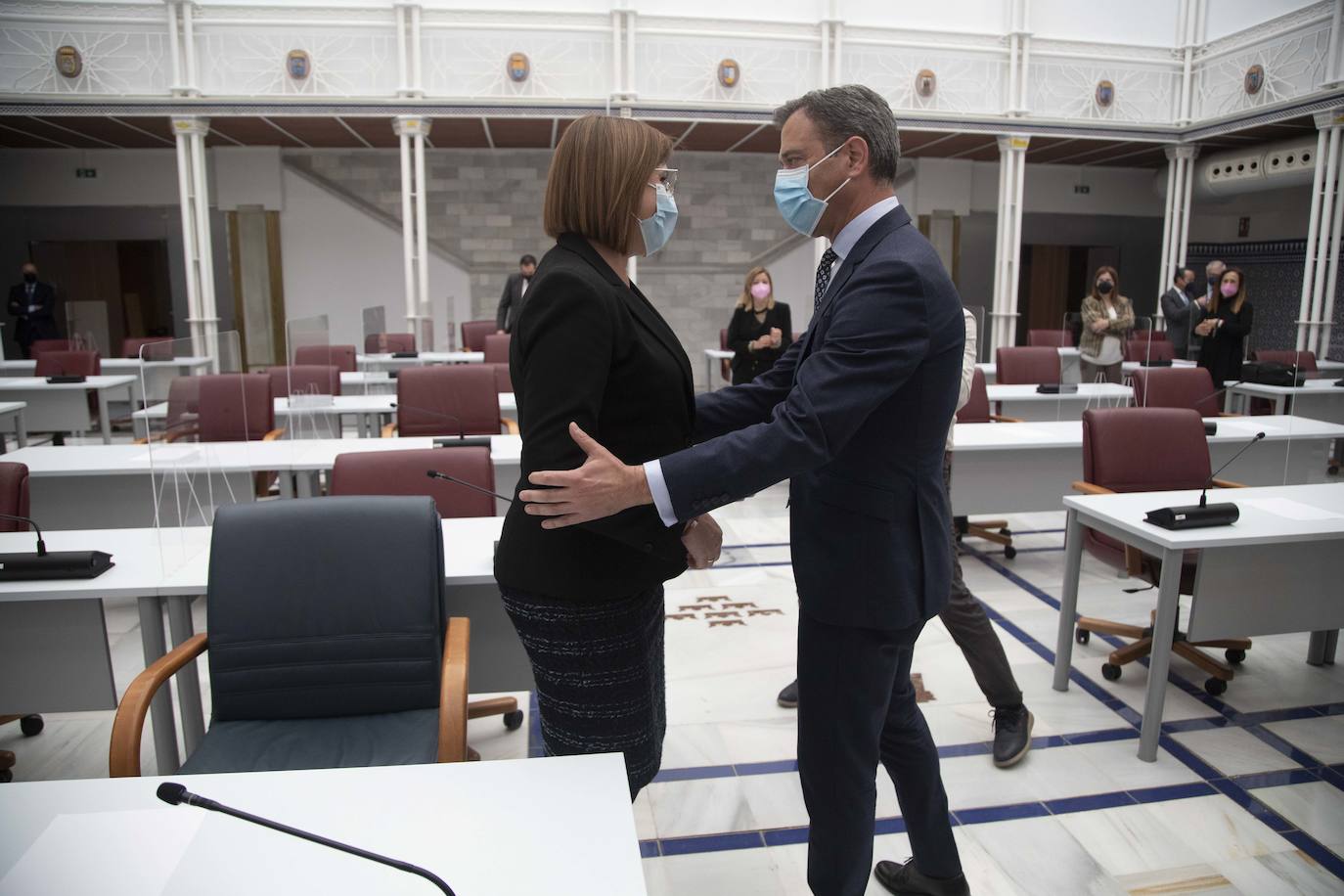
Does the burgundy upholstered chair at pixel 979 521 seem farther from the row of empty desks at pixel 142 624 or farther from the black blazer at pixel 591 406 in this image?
the black blazer at pixel 591 406

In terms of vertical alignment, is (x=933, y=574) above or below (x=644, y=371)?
below

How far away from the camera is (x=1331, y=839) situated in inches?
95.7

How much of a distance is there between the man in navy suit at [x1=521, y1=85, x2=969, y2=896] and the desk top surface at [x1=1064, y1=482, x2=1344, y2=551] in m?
1.40

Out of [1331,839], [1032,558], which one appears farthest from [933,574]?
[1032,558]

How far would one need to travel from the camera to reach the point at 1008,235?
1085cm

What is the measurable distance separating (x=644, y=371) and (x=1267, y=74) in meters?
11.5

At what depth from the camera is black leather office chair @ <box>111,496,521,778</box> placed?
199cm

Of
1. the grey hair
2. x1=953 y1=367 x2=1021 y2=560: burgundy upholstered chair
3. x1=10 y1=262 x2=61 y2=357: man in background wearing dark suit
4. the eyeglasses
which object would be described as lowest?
x1=953 y1=367 x2=1021 y2=560: burgundy upholstered chair

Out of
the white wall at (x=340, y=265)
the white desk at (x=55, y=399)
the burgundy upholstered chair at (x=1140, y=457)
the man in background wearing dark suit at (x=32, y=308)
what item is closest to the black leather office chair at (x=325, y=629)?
the burgundy upholstered chair at (x=1140, y=457)

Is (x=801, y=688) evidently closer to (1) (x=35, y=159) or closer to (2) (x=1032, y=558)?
(2) (x=1032, y=558)

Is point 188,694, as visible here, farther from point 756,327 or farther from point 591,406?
point 756,327

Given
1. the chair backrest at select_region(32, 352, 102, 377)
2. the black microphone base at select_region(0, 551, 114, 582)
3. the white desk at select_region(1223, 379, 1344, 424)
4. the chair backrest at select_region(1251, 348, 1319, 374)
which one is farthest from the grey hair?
the chair backrest at select_region(32, 352, 102, 377)

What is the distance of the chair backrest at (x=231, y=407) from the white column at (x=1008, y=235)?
347 inches

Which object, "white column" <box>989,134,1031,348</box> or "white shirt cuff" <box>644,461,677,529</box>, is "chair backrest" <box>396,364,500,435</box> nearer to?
"white shirt cuff" <box>644,461,677,529</box>
